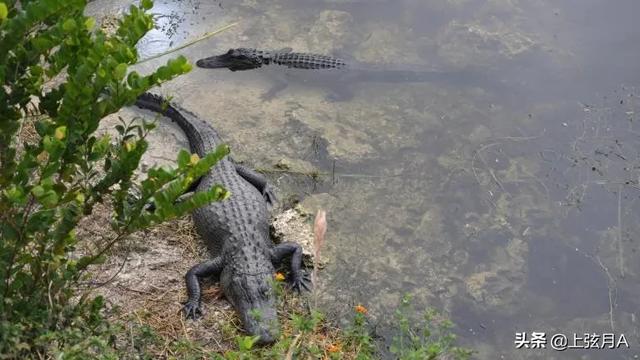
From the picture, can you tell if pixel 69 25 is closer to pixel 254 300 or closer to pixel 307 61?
pixel 254 300

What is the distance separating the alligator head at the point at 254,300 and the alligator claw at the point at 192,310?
0.25 meters

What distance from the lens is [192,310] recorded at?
191 inches

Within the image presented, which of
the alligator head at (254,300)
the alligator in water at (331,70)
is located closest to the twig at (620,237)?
the alligator in water at (331,70)

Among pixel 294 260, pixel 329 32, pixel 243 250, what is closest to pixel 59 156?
pixel 243 250

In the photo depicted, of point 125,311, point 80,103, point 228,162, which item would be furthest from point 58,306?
point 228,162

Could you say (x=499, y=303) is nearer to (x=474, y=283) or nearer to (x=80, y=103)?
(x=474, y=283)

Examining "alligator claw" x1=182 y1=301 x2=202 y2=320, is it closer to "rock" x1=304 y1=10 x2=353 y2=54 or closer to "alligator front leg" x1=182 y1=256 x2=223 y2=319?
"alligator front leg" x1=182 y1=256 x2=223 y2=319

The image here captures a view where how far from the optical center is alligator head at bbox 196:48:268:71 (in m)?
7.49

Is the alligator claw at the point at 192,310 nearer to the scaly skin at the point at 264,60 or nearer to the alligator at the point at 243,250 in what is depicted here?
the alligator at the point at 243,250

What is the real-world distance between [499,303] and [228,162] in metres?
2.47

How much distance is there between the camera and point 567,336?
5.00 metres

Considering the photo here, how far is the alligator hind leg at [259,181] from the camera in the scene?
597 cm

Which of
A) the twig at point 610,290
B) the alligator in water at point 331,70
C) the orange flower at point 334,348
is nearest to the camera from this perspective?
the orange flower at point 334,348

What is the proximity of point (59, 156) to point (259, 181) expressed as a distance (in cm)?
347
